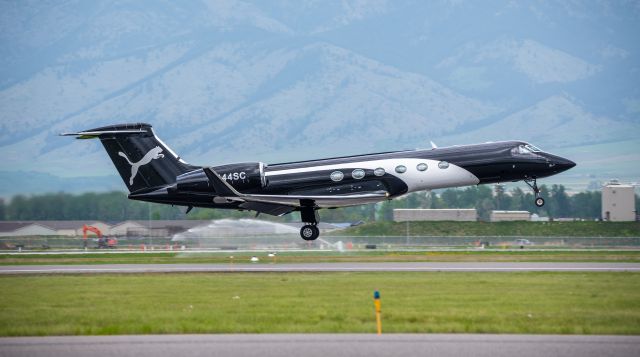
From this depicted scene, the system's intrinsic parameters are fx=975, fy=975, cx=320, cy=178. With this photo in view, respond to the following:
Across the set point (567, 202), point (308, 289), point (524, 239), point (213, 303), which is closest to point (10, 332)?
point (213, 303)

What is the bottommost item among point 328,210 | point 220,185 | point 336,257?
point 336,257

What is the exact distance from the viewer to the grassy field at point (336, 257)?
4412 cm

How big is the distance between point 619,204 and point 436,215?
49.9 feet

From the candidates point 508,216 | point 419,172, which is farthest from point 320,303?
point 508,216

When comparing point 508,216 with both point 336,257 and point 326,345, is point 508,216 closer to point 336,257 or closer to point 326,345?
point 336,257

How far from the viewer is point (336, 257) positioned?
4669 centimetres

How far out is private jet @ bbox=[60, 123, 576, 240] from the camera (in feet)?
144

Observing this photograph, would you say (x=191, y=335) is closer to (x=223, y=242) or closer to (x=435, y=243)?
(x=223, y=242)

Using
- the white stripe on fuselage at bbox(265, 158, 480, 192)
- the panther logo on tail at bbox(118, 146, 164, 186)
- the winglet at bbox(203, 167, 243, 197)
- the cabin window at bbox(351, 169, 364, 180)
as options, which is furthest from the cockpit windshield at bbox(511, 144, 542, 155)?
the panther logo on tail at bbox(118, 146, 164, 186)

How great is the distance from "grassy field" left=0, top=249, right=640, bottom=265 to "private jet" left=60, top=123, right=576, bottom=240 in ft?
8.20

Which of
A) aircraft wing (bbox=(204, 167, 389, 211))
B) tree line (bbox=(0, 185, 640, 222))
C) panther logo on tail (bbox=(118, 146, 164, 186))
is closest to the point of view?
aircraft wing (bbox=(204, 167, 389, 211))

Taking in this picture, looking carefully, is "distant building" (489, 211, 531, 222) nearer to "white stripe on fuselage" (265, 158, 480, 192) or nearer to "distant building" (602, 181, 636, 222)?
"distant building" (602, 181, 636, 222)

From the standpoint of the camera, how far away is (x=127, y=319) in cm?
2438

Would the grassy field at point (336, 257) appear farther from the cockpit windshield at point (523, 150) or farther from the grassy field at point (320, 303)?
the grassy field at point (320, 303)
